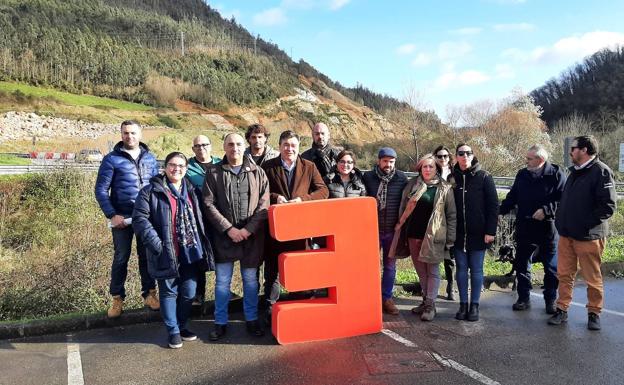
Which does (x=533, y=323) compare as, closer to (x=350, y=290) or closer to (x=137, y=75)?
(x=350, y=290)

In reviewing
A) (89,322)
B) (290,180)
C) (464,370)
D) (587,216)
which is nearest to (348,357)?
(464,370)

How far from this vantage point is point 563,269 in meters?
4.98

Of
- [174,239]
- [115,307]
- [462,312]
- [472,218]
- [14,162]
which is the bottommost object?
[462,312]

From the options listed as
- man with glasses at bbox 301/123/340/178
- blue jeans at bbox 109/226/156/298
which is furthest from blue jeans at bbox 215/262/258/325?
man with glasses at bbox 301/123/340/178

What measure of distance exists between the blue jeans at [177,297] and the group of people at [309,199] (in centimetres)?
1

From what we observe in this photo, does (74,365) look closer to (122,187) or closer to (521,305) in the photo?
(122,187)

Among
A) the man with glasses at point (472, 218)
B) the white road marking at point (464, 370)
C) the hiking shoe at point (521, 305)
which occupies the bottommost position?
the white road marking at point (464, 370)

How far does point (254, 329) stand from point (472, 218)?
2.57 metres

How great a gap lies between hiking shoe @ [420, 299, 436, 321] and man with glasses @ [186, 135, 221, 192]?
277 cm

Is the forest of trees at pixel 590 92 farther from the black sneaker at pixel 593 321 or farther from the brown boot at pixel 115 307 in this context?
the brown boot at pixel 115 307

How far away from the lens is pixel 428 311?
16.5 ft

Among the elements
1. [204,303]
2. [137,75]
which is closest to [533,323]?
[204,303]

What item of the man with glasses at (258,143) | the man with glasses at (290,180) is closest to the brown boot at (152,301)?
the man with glasses at (290,180)

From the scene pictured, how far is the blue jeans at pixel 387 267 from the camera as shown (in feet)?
17.0
